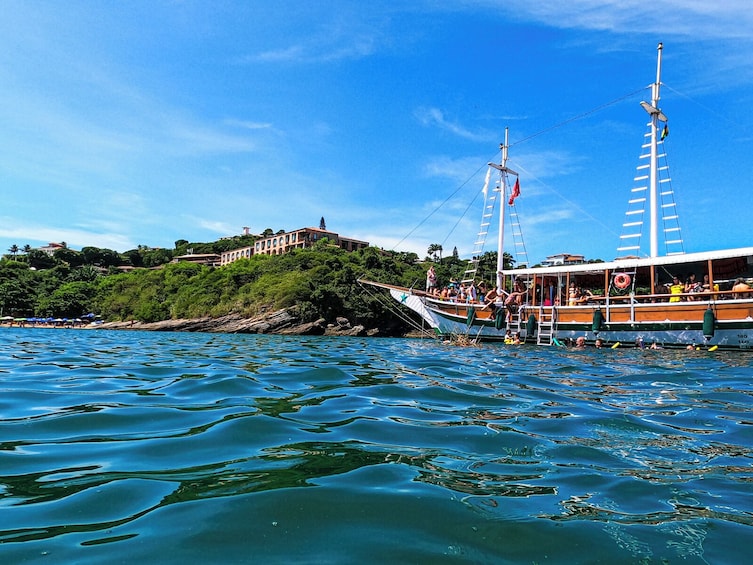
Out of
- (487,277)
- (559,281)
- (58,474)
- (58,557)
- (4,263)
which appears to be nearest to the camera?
(58,557)

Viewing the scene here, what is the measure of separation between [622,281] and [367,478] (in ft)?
63.4

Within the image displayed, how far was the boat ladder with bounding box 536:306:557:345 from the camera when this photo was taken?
21328mm

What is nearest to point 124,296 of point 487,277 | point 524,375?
point 487,277

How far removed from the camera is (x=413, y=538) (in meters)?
1.88

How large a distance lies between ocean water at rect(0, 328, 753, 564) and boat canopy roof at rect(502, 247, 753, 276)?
46.0 ft

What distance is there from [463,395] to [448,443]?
2078mm

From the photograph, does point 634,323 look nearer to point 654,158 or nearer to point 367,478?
point 654,158

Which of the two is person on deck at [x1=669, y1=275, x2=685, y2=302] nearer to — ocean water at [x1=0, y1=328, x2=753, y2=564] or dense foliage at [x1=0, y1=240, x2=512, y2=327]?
ocean water at [x1=0, y1=328, x2=753, y2=564]

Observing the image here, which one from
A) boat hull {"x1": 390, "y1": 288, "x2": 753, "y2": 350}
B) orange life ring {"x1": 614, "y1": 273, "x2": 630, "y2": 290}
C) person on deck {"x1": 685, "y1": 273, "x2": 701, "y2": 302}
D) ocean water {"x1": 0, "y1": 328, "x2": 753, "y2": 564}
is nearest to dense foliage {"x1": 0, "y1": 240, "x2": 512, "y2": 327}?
boat hull {"x1": 390, "y1": 288, "x2": 753, "y2": 350}

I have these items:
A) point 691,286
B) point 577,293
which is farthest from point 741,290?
point 577,293

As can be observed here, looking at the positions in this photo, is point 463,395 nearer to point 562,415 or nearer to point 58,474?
point 562,415

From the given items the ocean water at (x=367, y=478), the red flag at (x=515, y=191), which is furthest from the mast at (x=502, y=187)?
the ocean water at (x=367, y=478)

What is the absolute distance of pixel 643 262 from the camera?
1883cm

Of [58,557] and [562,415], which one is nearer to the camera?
[58,557]
